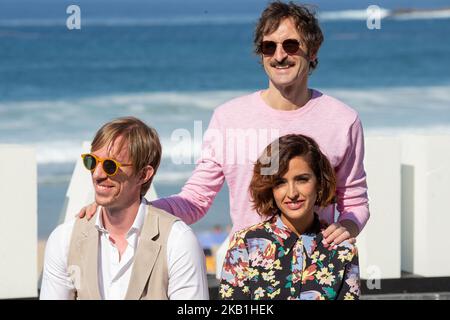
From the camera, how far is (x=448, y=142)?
23.6ft

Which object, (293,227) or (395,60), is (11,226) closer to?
(293,227)

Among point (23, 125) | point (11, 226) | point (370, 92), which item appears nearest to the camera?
point (11, 226)

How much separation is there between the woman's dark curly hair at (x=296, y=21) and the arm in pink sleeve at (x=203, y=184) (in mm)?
437

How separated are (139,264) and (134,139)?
44 centimetres

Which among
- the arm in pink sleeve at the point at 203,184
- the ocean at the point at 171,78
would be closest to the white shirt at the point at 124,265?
the arm in pink sleeve at the point at 203,184

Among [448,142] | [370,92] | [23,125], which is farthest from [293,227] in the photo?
[370,92]

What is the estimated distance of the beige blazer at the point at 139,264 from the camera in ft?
12.3

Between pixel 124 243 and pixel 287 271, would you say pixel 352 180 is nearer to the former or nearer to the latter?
pixel 287 271

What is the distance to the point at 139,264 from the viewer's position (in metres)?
3.74

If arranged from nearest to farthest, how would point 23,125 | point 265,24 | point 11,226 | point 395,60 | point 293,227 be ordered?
point 293,227 → point 265,24 → point 11,226 → point 23,125 → point 395,60

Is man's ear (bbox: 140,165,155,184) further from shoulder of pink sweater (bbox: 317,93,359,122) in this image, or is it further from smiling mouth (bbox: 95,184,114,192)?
shoulder of pink sweater (bbox: 317,93,359,122)

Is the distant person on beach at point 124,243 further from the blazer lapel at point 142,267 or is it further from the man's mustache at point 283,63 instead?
the man's mustache at point 283,63

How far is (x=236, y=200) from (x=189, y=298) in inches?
29.7

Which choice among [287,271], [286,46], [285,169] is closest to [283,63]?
[286,46]
